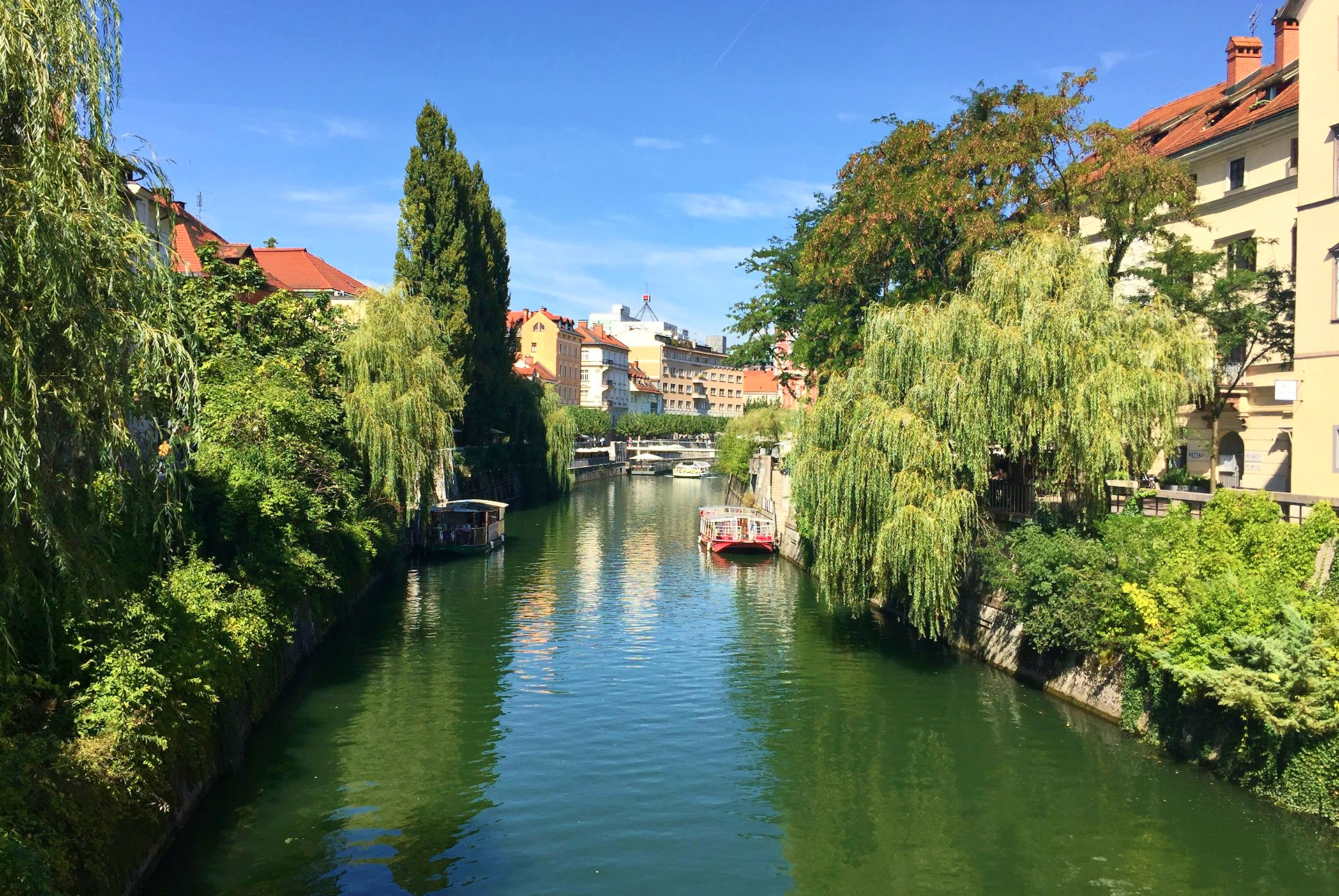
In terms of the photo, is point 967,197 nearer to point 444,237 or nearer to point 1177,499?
point 1177,499

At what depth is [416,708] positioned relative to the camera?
18922 millimetres

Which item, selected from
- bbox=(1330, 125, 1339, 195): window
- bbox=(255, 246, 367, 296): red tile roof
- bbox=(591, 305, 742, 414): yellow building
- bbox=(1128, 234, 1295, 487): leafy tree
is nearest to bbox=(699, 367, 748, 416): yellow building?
bbox=(591, 305, 742, 414): yellow building

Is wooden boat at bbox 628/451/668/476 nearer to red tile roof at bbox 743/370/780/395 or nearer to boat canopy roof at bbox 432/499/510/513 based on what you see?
red tile roof at bbox 743/370/780/395

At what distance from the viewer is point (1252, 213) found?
28.0 metres

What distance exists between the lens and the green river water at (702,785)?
12266 millimetres

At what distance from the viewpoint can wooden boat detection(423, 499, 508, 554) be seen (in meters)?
38.6

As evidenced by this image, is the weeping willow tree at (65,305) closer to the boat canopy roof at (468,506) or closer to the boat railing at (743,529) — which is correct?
the boat canopy roof at (468,506)

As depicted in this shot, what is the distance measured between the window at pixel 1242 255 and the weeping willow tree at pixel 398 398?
76.6 feet

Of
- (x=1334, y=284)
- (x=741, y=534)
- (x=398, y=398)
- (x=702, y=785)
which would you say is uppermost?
(x=1334, y=284)

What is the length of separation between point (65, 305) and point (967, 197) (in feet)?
69.8

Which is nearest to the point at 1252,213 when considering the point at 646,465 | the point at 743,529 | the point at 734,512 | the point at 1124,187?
the point at 1124,187

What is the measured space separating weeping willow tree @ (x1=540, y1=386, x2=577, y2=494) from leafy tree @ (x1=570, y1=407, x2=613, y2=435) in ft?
92.4

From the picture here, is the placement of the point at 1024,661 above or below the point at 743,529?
below

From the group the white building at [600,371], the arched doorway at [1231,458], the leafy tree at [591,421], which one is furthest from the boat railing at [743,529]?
the white building at [600,371]
